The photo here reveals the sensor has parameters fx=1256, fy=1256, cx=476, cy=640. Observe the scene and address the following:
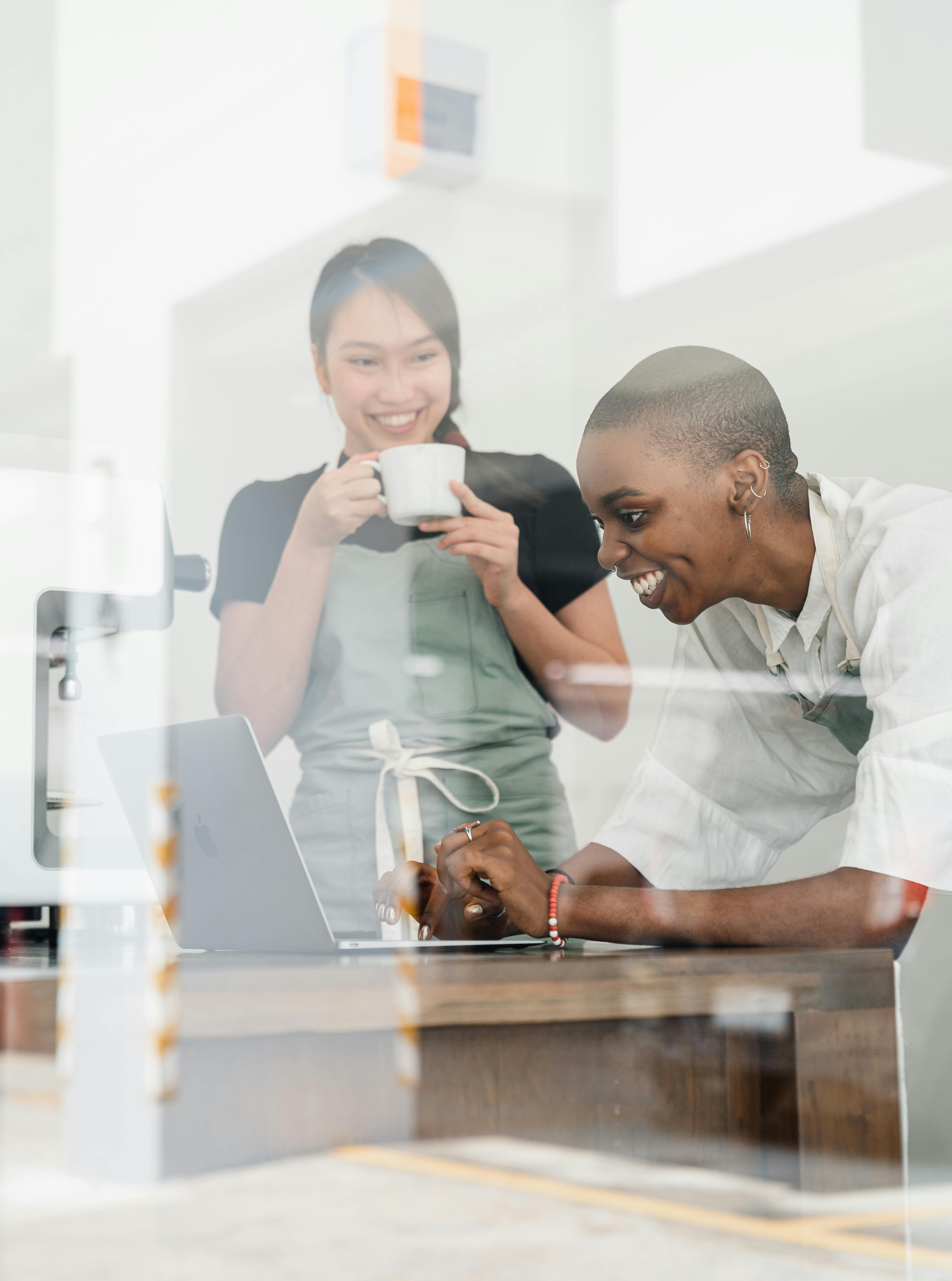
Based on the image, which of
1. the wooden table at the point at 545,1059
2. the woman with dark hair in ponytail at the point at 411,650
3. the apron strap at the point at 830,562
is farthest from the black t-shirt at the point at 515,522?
the wooden table at the point at 545,1059

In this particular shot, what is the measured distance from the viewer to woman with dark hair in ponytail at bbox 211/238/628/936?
1.08 metres

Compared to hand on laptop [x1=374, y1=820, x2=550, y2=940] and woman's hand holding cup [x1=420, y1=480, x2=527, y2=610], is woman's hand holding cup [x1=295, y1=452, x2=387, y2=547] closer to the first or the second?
woman's hand holding cup [x1=420, y1=480, x2=527, y2=610]

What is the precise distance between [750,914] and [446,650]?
493 millimetres

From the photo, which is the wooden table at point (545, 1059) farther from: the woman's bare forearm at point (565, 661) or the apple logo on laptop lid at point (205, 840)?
the woman's bare forearm at point (565, 661)

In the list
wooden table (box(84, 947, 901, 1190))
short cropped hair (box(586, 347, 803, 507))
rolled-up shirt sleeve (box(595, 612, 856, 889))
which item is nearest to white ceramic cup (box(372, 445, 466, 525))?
short cropped hair (box(586, 347, 803, 507))

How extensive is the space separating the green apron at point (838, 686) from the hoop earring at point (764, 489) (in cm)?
3

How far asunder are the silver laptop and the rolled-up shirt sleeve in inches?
9.2

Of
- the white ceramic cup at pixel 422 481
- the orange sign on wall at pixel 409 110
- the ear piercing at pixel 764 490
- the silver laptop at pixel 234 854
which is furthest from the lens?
the orange sign on wall at pixel 409 110

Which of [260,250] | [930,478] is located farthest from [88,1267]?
[260,250]

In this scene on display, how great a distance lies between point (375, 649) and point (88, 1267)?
61cm

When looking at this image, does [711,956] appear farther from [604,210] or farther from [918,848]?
[604,210]

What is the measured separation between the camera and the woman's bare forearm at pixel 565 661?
3.64 feet

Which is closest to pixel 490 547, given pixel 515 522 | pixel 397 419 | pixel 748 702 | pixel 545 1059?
pixel 515 522

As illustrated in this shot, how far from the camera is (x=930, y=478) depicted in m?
1.03
